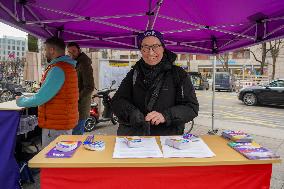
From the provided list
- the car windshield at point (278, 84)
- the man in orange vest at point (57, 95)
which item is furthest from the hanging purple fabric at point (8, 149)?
the car windshield at point (278, 84)

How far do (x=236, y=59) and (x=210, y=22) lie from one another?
47.7 m

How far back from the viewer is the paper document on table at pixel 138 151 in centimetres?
208

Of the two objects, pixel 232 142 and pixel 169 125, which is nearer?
pixel 232 142

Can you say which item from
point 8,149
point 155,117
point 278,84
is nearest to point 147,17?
point 155,117

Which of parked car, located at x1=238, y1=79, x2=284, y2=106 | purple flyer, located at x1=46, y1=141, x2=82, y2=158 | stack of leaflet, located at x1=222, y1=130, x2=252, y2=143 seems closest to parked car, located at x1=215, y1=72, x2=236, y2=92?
parked car, located at x1=238, y1=79, x2=284, y2=106

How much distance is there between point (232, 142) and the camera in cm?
251

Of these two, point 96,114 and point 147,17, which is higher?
point 147,17

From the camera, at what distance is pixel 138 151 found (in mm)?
2166

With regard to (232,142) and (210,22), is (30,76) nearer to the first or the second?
(210,22)

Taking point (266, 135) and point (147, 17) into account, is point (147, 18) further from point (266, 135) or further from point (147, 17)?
point (266, 135)

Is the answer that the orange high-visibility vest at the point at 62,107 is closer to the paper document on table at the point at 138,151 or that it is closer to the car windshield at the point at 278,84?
the paper document on table at the point at 138,151

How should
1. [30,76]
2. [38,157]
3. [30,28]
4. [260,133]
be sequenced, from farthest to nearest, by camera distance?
[30,76]
[260,133]
[30,28]
[38,157]

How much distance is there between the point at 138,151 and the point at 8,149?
6.85 ft

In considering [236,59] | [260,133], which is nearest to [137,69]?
[260,133]
